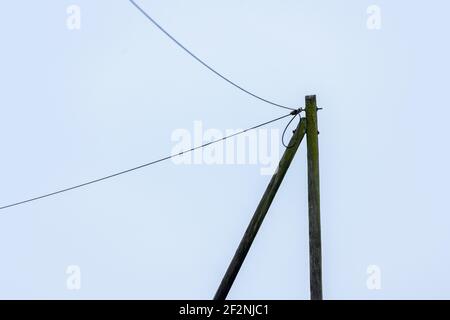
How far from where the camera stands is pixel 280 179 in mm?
18000

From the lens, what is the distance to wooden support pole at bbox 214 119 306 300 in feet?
57.3

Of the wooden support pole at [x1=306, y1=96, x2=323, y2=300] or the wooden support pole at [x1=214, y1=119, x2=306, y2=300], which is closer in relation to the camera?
the wooden support pole at [x1=214, y1=119, x2=306, y2=300]

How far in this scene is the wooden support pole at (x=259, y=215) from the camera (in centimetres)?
1745

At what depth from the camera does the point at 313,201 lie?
59.5 feet

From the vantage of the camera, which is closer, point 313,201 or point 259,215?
point 259,215

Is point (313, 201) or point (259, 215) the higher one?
point (313, 201)

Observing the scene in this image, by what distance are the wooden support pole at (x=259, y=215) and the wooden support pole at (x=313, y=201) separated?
0.52 ft

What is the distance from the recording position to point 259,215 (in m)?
17.8

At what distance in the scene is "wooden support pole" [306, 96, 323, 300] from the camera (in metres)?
17.7

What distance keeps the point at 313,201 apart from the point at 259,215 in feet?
3.11

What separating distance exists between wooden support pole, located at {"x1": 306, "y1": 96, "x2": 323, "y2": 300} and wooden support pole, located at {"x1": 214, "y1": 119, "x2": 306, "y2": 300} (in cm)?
16
